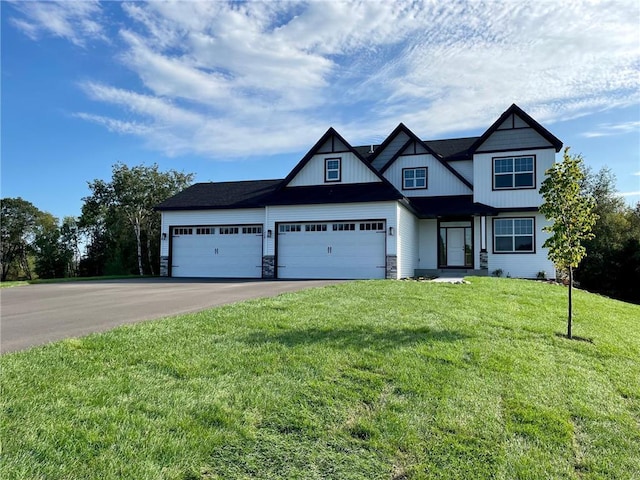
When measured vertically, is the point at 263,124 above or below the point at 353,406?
above

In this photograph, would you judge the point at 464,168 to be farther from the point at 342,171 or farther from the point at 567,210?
the point at 567,210

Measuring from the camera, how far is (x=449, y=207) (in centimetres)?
2008

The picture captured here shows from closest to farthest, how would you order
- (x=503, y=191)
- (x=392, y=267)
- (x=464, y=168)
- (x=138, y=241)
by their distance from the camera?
(x=392, y=267), (x=503, y=191), (x=464, y=168), (x=138, y=241)

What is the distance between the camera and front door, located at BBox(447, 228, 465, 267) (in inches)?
800

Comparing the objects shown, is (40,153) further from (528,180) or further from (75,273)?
(528,180)

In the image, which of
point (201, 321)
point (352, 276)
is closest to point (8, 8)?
point (201, 321)

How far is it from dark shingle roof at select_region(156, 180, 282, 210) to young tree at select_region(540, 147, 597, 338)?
13516mm

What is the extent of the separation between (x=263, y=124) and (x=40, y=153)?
11.2 m

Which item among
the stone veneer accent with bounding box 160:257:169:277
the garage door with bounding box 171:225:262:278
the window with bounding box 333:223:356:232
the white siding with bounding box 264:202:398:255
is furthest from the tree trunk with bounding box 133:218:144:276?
the window with bounding box 333:223:356:232

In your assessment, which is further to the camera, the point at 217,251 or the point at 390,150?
the point at 390,150

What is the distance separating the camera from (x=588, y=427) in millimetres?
3908

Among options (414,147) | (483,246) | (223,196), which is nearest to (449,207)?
(483,246)

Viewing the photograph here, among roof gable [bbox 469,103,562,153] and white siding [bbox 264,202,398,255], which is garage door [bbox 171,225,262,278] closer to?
white siding [bbox 264,202,398,255]

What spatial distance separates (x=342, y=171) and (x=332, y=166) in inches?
22.1
